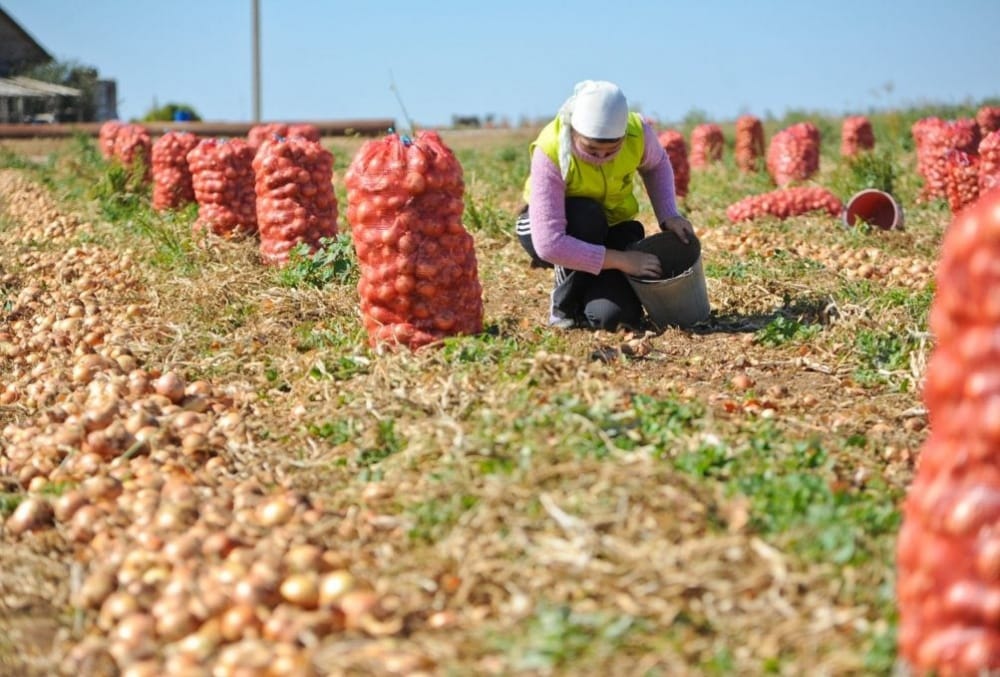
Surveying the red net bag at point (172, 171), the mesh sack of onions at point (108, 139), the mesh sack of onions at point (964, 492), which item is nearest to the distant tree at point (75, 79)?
the mesh sack of onions at point (108, 139)

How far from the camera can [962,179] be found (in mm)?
7508

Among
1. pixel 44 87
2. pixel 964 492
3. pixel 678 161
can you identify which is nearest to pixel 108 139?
pixel 678 161

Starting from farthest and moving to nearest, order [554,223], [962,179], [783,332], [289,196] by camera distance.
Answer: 1. [962,179]
2. [289,196]
3. [783,332]
4. [554,223]

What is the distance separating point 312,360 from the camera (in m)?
4.41

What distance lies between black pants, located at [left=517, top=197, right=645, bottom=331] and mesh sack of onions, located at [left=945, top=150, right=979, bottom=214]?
3.08 metres

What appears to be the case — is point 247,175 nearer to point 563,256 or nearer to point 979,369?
point 563,256

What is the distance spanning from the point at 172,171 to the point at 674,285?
15.1 feet

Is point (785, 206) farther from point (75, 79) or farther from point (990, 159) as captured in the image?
point (75, 79)

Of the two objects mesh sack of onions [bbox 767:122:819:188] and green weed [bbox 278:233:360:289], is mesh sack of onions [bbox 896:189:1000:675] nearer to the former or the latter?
green weed [bbox 278:233:360:289]

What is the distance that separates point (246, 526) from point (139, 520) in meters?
0.36

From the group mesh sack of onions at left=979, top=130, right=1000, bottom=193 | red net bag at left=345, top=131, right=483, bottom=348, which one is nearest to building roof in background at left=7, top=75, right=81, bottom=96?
mesh sack of onions at left=979, top=130, right=1000, bottom=193

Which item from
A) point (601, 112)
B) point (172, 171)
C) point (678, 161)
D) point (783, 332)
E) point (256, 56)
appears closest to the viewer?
point (601, 112)

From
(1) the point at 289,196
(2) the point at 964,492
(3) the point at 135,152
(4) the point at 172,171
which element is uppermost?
(3) the point at 135,152

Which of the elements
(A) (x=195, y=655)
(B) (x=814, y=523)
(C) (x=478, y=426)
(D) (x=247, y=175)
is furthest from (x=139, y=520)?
(D) (x=247, y=175)
